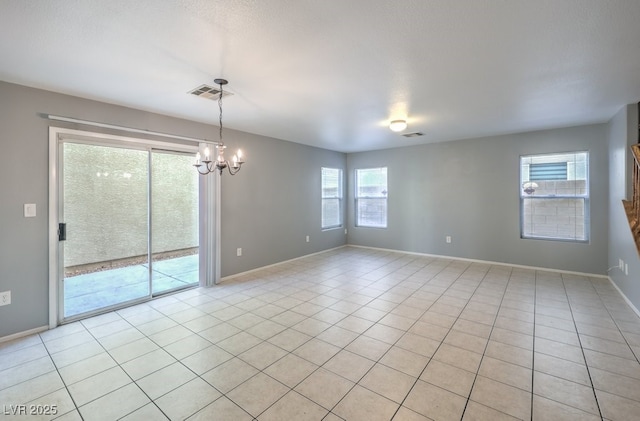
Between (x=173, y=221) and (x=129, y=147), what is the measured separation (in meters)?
1.17

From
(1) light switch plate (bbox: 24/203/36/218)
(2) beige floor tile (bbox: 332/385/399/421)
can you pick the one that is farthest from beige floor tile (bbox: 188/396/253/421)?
(1) light switch plate (bbox: 24/203/36/218)

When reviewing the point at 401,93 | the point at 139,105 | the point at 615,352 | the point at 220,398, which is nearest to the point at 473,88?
the point at 401,93

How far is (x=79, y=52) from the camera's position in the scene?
86.6 inches

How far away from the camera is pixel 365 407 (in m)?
1.86

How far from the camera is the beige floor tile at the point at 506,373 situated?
2092mm

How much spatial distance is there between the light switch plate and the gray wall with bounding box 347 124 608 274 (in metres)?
6.02

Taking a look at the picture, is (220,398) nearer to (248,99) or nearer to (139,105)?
(248,99)

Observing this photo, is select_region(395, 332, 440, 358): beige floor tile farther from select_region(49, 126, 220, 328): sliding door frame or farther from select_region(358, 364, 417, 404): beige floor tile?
select_region(49, 126, 220, 328): sliding door frame

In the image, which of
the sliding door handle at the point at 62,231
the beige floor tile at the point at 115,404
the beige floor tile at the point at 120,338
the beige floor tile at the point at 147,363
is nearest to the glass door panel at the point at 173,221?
the sliding door handle at the point at 62,231

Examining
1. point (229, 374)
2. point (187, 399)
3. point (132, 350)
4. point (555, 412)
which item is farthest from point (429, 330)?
point (132, 350)

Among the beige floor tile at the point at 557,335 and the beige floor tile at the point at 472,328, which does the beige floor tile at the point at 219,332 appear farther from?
the beige floor tile at the point at 557,335

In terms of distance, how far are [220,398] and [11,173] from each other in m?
3.01

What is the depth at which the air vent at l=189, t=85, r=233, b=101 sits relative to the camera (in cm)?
292

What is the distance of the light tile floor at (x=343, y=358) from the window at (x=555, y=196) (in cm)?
111
